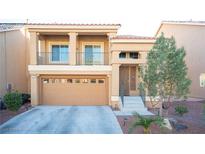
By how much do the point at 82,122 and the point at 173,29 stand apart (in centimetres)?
1211

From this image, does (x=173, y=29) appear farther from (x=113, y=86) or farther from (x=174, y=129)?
(x=174, y=129)

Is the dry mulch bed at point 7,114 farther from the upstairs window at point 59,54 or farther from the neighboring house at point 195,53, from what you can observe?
the neighboring house at point 195,53

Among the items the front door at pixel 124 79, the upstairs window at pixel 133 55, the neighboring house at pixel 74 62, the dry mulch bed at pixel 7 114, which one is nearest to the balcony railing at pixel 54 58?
the neighboring house at pixel 74 62

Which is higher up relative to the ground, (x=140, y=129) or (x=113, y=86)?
(x=113, y=86)

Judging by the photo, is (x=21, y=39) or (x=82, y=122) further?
(x=21, y=39)

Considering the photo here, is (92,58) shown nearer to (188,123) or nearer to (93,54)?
(93,54)

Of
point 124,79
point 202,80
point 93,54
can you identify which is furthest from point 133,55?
point 202,80

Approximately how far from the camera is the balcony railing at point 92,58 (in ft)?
65.9

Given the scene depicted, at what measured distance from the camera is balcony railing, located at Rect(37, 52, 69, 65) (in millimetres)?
20312

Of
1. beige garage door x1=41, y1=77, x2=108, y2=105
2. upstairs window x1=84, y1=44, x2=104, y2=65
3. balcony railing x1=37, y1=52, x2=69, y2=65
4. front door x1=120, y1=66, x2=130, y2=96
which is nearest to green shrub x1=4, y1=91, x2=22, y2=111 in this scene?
beige garage door x1=41, y1=77, x2=108, y2=105

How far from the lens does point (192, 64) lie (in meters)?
19.4

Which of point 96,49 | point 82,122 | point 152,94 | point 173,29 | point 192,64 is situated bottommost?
point 82,122

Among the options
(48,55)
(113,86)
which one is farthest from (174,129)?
(48,55)

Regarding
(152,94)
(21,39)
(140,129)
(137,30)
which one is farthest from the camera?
(137,30)
